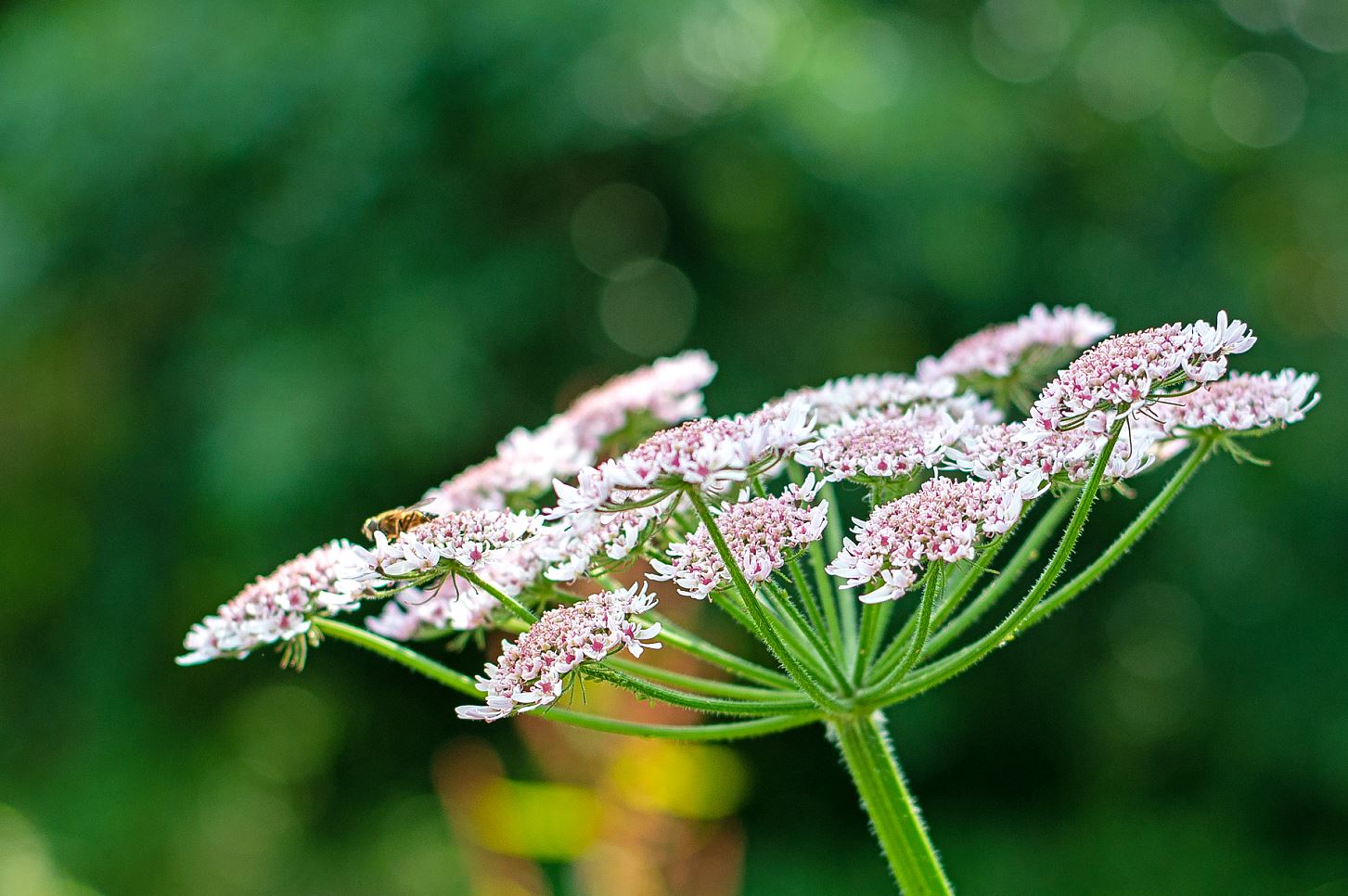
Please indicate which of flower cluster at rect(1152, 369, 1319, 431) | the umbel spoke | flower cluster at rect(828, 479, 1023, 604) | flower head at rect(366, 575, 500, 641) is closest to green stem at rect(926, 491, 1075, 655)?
the umbel spoke

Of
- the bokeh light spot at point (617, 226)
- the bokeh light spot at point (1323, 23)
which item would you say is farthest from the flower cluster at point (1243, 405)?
the bokeh light spot at point (1323, 23)

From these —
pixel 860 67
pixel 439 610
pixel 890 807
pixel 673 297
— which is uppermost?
pixel 860 67

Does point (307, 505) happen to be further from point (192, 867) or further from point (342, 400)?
point (192, 867)

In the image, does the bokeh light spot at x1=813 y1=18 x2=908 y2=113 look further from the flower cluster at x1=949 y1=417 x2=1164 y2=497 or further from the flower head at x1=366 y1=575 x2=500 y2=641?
the flower cluster at x1=949 y1=417 x2=1164 y2=497

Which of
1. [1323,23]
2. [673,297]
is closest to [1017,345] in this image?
[673,297]

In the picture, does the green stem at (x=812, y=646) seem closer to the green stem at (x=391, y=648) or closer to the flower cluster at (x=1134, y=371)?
the flower cluster at (x=1134, y=371)

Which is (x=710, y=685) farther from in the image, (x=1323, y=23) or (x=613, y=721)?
(x=1323, y=23)
